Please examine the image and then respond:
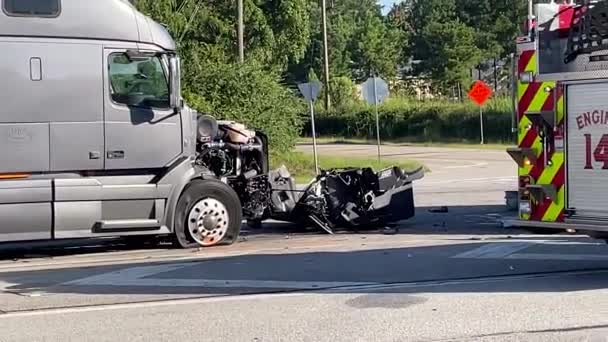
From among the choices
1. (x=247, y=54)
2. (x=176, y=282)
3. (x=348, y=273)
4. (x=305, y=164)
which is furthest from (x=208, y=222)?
(x=247, y=54)

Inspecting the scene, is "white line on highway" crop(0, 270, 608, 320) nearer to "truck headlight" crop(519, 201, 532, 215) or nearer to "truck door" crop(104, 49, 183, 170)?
"truck headlight" crop(519, 201, 532, 215)

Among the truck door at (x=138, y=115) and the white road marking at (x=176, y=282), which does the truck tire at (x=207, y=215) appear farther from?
the white road marking at (x=176, y=282)

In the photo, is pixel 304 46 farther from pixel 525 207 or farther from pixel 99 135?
pixel 525 207

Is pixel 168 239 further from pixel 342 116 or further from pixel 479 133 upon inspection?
pixel 342 116

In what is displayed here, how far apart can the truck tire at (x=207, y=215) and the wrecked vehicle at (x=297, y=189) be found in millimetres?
672

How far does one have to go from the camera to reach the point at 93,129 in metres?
12.9

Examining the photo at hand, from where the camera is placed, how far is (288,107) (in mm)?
32250

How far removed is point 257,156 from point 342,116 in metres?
48.4

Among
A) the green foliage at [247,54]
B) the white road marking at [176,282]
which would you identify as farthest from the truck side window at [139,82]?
the green foliage at [247,54]

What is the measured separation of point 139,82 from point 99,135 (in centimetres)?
94

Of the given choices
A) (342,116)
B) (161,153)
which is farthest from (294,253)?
(342,116)

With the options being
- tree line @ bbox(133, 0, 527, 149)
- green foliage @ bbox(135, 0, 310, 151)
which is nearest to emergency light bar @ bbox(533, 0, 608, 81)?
tree line @ bbox(133, 0, 527, 149)

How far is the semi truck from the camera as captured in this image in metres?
12.5

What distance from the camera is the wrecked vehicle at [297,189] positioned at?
14.7 metres
